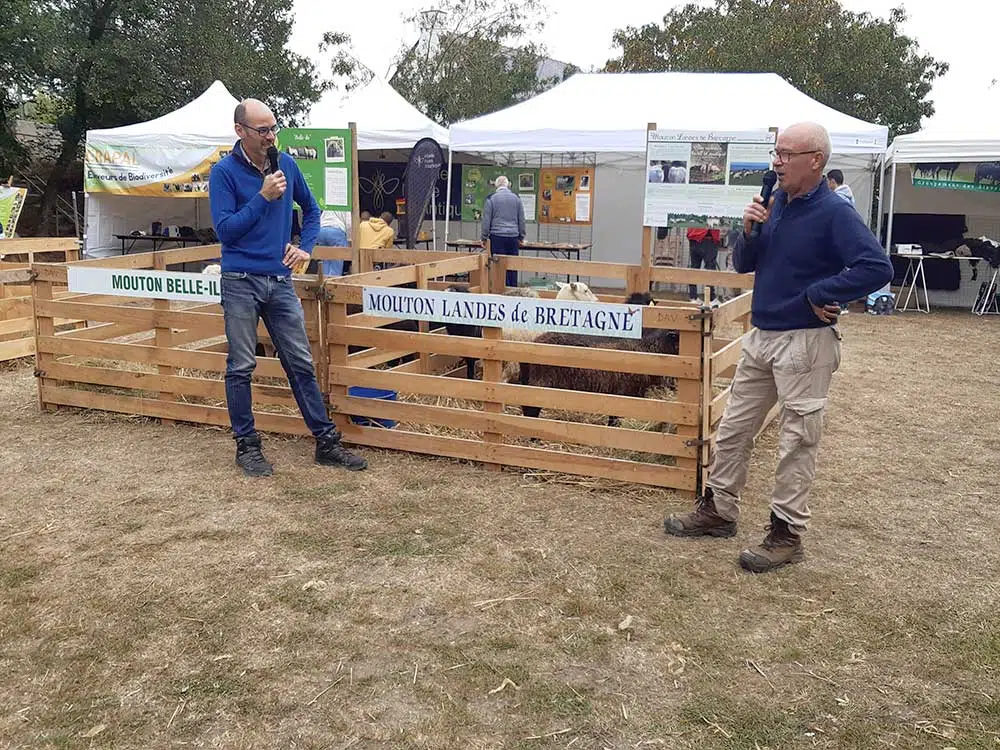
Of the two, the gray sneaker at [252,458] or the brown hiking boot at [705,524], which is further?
the gray sneaker at [252,458]

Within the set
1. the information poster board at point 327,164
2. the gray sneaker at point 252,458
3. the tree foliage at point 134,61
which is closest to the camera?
the gray sneaker at point 252,458

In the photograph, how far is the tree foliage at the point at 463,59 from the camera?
29578 millimetres

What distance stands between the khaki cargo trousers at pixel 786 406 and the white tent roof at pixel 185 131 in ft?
40.0

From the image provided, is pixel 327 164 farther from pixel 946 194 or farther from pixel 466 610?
pixel 946 194

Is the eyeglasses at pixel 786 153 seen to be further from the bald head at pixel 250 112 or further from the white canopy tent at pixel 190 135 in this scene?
the white canopy tent at pixel 190 135

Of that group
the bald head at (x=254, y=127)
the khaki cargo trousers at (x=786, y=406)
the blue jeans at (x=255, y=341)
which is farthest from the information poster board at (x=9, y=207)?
the khaki cargo trousers at (x=786, y=406)

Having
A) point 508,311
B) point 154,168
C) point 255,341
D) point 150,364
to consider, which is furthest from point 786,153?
point 154,168

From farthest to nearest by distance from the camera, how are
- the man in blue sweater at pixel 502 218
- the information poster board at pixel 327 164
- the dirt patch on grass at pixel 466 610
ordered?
the man in blue sweater at pixel 502 218 < the information poster board at pixel 327 164 < the dirt patch on grass at pixel 466 610

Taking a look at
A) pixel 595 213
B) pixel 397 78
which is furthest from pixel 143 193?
pixel 397 78

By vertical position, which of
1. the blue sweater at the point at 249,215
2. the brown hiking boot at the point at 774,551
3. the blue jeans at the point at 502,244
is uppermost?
the blue sweater at the point at 249,215

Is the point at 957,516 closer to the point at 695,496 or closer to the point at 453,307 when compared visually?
the point at 695,496

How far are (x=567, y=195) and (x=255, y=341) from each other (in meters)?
11.3

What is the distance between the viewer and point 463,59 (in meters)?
30.5

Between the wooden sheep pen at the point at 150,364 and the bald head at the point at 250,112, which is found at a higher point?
the bald head at the point at 250,112
